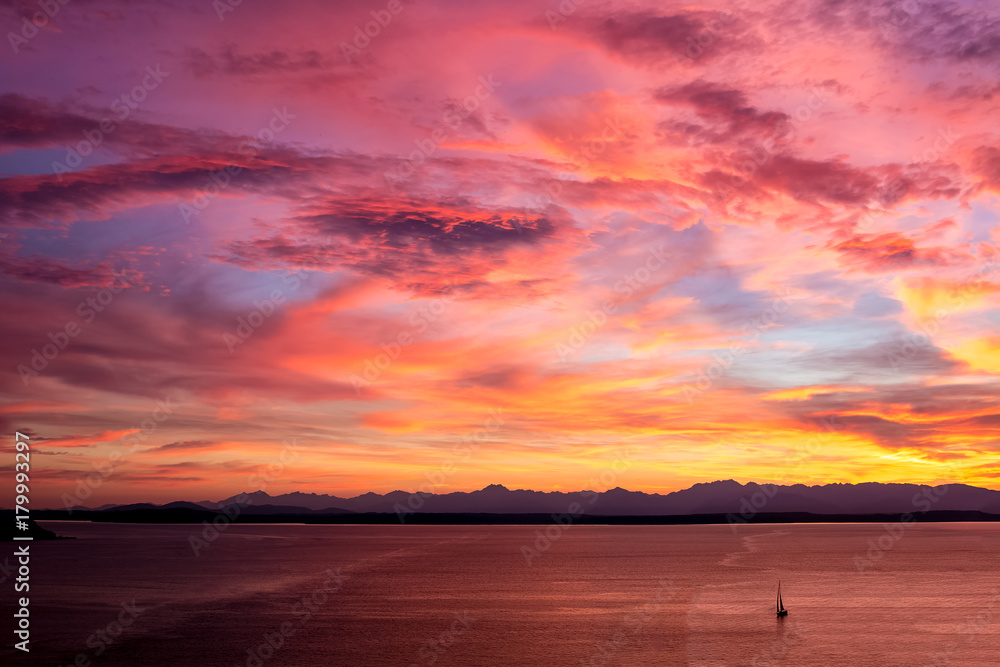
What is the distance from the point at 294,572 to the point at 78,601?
4179 cm

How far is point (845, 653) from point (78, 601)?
7049 centimetres

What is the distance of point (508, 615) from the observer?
70.8 metres

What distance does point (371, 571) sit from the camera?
118750mm

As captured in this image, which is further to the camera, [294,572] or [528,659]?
[294,572]

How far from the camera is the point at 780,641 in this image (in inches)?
2274

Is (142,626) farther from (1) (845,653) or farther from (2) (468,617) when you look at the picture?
(1) (845,653)

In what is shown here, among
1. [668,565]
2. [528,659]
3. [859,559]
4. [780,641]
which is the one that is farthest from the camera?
[859,559]

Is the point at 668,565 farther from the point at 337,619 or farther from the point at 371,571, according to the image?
the point at 337,619

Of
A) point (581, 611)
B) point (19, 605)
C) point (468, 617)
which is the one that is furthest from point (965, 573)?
point (19, 605)

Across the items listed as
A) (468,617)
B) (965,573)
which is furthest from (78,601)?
(965,573)

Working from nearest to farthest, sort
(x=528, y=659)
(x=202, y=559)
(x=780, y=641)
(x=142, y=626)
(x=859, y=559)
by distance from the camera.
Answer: (x=528, y=659) → (x=780, y=641) → (x=142, y=626) → (x=202, y=559) → (x=859, y=559)

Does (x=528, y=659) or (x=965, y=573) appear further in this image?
(x=965, y=573)

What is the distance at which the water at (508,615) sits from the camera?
173ft

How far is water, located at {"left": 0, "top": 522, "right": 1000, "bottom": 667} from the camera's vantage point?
52.6 m
